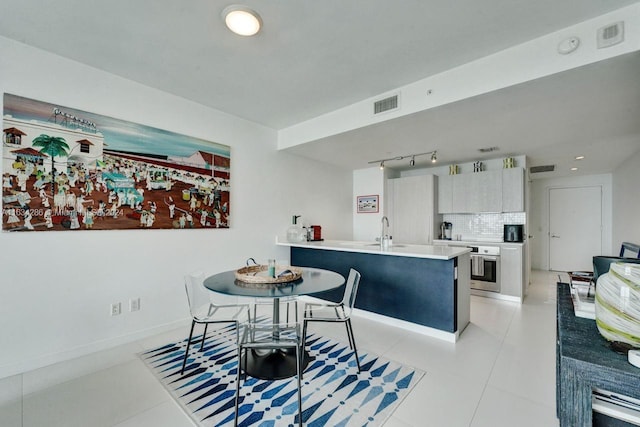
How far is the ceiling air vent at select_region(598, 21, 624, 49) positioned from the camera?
179 cm

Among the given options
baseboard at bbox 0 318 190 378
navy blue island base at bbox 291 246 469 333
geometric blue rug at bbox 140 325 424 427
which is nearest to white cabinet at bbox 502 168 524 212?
navy blue island base at bbox 291 246 469 333

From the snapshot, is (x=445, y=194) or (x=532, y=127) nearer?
(x=532, y=127)

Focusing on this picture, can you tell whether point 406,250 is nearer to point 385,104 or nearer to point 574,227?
point 385,104

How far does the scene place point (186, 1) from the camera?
1756mm

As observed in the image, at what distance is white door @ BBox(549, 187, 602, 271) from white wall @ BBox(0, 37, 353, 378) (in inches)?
277

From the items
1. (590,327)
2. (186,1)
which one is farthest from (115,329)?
(590,327)

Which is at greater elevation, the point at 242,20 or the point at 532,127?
the point at 242,20

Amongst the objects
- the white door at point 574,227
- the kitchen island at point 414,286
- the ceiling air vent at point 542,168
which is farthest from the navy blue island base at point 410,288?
the white door at point 574,227

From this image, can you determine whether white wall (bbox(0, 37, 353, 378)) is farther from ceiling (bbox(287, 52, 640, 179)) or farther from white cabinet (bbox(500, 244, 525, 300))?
white cabinet (bbox(500, 244, 525, 300))

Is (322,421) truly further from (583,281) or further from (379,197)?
(379,197)

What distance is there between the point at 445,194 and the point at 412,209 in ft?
2.11

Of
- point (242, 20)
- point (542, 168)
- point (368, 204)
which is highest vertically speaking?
point (242, 20)

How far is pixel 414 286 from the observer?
3021mm

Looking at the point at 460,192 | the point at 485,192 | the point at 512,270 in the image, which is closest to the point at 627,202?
the point at 485,192
